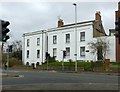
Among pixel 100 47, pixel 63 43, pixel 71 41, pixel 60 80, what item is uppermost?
pixel 71 41

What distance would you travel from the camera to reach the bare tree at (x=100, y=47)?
5584 centimetres

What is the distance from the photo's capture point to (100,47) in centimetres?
5572

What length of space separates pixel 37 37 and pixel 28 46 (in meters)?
4.07

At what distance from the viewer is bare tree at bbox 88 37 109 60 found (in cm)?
5584

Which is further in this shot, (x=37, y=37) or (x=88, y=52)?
(x=37, y=37)

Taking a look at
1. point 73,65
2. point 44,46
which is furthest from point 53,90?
point 44,46

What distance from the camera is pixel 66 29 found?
66.9 metres

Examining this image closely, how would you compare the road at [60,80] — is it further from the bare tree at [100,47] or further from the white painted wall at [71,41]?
the white painted wall at [71,41]

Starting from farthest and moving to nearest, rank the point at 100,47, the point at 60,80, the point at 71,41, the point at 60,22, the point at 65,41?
the point at 60,22 < the point at 65,41 < the point at 71,41 < the point at 100,47 < the point at 60,80

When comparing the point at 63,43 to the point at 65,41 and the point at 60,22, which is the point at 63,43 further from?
the point at 60,22

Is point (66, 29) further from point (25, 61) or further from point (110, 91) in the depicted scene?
point (110, 91)

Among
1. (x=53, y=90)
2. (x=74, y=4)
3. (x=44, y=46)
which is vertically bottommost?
(x=53, y=90)

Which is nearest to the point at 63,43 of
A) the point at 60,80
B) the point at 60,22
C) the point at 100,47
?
the point at 60,22

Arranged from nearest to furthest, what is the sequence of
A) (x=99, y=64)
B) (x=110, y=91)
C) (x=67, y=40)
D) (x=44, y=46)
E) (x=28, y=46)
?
1. (x=110, y=91)
2. (x=99, y=64)
3. (x=67, y=40)
4. (x=44, y=46)
5. (x=28, y=46)
